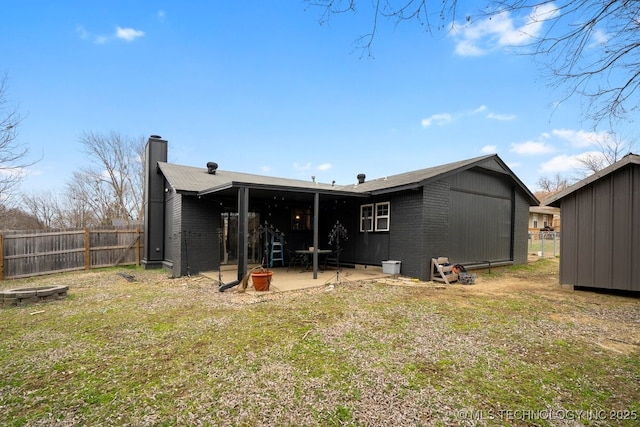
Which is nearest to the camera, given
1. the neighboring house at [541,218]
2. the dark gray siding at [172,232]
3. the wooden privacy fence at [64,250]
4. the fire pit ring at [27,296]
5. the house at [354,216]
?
the fire pit ring at [27,296]

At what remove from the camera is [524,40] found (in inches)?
116

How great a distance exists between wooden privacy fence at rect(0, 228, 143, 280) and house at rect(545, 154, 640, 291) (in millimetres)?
14104

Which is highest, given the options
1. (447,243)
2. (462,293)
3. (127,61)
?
(127,61)

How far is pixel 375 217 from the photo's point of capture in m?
10.4

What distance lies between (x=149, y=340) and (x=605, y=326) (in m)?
6.67

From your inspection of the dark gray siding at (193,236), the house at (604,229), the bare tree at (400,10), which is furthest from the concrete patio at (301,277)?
the bare tree at (400,10)

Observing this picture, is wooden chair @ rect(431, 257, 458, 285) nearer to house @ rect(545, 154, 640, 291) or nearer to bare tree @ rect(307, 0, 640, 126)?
house @ rect(545, 154, 640, 291)

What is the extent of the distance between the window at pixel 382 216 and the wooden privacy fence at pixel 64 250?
30.5 feet

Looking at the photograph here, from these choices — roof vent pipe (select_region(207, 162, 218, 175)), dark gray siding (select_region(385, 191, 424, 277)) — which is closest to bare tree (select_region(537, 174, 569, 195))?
dark gray siding (select_region(385, 191, 424, 277))

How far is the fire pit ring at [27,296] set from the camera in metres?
5.73

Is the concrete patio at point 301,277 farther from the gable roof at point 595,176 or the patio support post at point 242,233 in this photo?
the gable roof at point 595,176

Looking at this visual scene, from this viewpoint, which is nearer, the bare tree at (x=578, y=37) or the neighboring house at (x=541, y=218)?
the bare tree at (x=578, y=37)

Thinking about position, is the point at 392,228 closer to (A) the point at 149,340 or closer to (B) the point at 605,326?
(B) the point at 605,326

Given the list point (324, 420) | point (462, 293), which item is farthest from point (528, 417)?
point (462, 293)
